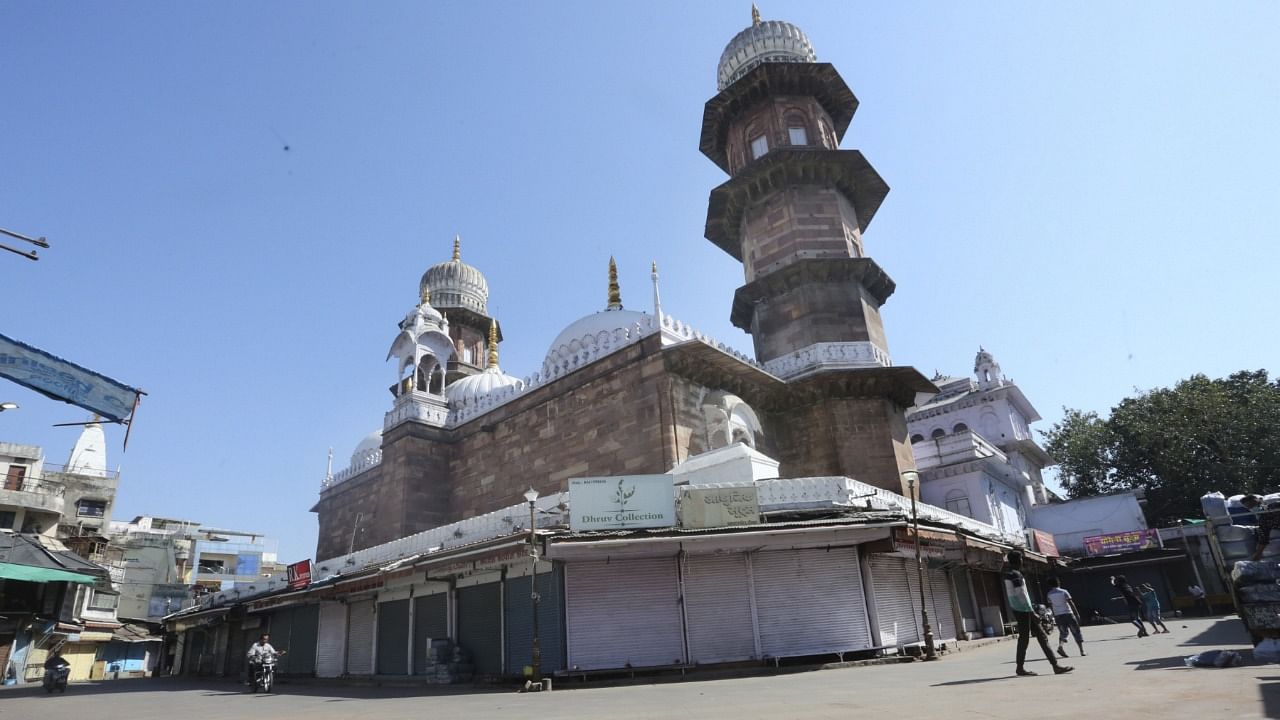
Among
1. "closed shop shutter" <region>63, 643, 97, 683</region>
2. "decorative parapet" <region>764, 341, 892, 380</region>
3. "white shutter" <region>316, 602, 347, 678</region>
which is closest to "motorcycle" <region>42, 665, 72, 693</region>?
"white shutter" <region>316, 602, 347, 678</region>

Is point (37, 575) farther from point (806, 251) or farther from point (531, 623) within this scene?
point (806, 251)

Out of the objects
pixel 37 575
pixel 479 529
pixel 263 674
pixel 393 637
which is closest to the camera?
pixel 263 674

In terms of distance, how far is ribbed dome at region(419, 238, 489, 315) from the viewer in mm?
35312

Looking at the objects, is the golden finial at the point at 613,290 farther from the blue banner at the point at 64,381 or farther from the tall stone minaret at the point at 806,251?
the blue banner at the point at 64,381

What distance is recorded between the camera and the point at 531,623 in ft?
42.5

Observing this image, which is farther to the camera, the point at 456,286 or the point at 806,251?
the point at 456,286

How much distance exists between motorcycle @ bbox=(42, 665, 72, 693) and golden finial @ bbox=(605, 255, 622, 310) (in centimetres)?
1892

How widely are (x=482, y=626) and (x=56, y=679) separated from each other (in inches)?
587

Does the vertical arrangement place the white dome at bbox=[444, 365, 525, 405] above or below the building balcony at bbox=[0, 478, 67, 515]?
above

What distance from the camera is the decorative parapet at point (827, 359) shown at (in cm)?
2003

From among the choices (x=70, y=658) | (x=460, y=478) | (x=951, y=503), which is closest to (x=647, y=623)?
(x=460, y=478)

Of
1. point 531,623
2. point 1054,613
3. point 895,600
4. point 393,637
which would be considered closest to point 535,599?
point 531,623

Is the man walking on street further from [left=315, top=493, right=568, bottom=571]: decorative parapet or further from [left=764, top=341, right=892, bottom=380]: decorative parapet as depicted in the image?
[left=764, top=341, right=892, bottom=380]: decorative parapet

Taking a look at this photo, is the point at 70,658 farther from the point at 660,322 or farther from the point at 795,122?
the point at 795,122
